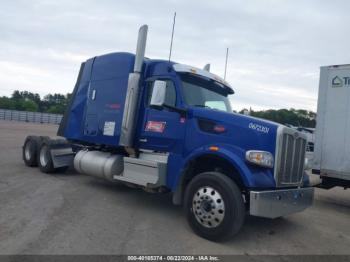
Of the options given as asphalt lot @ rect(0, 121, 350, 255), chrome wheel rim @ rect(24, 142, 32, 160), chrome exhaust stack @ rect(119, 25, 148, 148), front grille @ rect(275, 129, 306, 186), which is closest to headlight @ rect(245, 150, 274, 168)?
front grille @ rect(275, 129, 306, 186)

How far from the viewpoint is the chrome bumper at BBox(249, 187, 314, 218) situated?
5211mm

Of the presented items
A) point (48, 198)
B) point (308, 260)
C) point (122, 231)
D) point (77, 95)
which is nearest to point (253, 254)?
point (308, 260)

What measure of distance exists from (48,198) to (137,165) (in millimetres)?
1980

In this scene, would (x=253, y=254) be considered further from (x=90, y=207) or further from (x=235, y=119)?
(x=90, y=207)

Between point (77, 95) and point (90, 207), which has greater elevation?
point (77, 95)

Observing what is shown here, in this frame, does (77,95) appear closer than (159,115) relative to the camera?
No

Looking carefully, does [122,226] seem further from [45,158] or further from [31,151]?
[31,151]

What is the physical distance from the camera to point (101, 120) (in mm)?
8453

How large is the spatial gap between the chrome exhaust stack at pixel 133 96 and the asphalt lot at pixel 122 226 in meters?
1.41

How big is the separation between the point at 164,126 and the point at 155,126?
26cm

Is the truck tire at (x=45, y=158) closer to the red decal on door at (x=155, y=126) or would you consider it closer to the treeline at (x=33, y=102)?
the red decal on door at (x=155, y=126)

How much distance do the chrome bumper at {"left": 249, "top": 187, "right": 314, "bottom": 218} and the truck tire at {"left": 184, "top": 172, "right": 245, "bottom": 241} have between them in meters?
0.22

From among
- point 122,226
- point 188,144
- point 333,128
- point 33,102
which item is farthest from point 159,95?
point 33,102

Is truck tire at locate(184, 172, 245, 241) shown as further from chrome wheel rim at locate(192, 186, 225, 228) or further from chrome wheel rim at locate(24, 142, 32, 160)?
chrome wheel rim at locate(24, 142, 32, 160)
